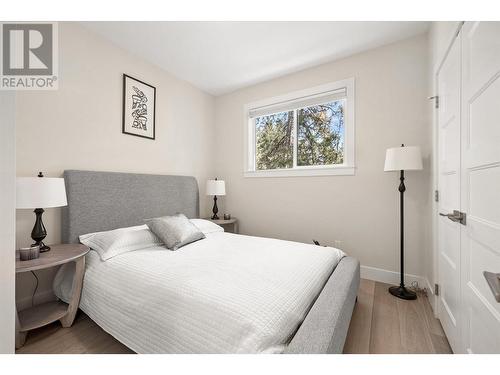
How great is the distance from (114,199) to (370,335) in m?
2.55

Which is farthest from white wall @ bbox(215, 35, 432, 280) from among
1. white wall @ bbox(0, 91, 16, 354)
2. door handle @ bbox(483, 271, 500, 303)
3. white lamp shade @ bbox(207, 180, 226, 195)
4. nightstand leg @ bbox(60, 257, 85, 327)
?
white wall @ bbox(0, 91, 16, 354)

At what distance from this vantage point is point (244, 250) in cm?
189

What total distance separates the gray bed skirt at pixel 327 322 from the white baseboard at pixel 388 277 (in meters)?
1.12

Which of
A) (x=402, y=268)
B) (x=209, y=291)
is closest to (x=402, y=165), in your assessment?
(x=402, y=268)

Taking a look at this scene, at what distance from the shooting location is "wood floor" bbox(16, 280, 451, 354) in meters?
1.40

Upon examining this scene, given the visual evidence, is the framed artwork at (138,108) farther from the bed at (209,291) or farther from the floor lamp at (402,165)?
the floor lamp at (402,165)

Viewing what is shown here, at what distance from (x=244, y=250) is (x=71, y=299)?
1.39 meters

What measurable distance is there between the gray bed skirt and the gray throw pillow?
4.20 ft

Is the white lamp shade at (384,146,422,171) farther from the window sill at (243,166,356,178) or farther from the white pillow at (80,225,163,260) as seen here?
the white pillow at (80,225,163,260)

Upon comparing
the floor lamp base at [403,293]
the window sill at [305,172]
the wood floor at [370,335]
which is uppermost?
the window sill at [305,172]

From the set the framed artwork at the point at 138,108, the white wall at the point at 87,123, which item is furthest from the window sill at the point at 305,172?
the framed artwork at the point at 138,108

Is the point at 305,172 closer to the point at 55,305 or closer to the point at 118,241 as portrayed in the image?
the point at 118,241

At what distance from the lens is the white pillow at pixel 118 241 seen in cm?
174
